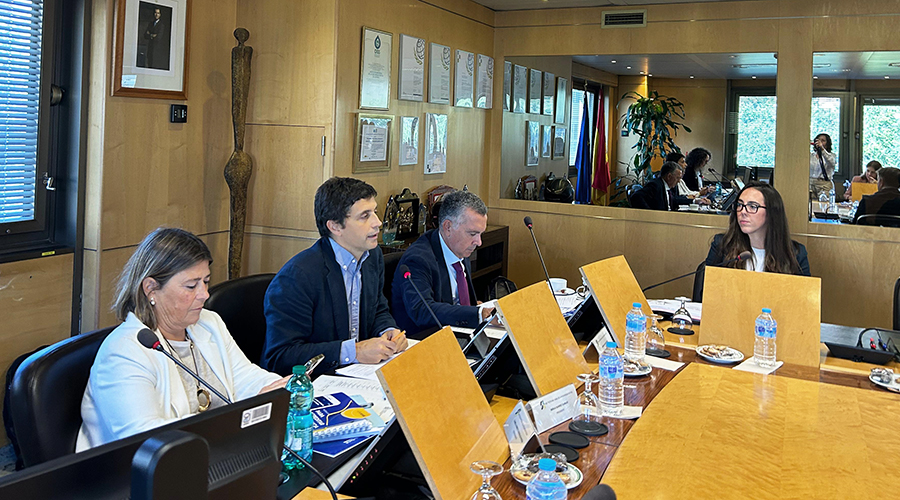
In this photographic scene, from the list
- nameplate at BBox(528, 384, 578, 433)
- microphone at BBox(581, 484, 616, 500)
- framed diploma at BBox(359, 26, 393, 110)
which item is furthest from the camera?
framed diploma at BBox(359, 26, 393, 110)

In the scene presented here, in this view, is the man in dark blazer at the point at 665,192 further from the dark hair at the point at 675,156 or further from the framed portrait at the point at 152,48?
the framed portrait at the point at 152,48

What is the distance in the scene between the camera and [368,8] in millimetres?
4289

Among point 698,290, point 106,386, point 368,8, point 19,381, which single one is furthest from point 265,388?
point 368,8

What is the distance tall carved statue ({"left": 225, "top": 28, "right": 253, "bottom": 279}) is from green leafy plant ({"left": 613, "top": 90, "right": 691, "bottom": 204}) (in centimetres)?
289

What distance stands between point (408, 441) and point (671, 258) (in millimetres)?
4508

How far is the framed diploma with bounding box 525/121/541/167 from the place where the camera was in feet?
19.8

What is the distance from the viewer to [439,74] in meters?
5.09

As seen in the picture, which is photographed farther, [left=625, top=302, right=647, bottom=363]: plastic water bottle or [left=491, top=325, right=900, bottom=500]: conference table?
[left=625, top=302, right=647, bottom=363]: plastic water bottle

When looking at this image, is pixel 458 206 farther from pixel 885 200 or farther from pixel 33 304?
pixel 885 200

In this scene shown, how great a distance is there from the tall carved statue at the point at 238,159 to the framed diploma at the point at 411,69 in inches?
37.7

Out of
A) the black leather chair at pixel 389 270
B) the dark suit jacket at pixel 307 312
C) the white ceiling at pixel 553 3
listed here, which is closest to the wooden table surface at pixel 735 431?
the dark suit jacket at pixel 307 312

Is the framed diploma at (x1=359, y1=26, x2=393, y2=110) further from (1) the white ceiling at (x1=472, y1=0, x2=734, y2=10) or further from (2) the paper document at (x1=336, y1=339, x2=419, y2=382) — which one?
(2) the paper document at (x1=336, y1=339, x2=419, y2=382)

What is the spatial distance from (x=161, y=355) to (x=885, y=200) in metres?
4.61

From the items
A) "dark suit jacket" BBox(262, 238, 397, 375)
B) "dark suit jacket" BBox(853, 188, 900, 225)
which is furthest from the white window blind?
"dark suit jacket" BBox(853, 188, 900, 225)
